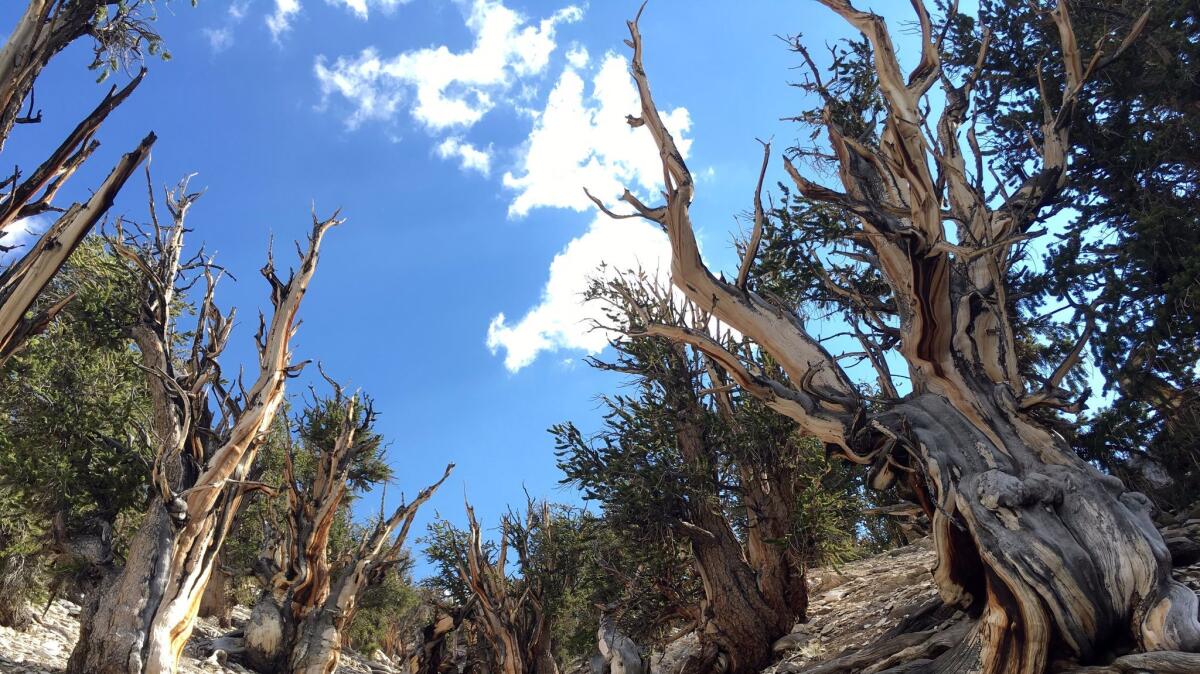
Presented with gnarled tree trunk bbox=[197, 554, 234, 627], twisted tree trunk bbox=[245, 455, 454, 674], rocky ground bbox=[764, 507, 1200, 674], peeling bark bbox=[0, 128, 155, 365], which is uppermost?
gnarled tree trunk bbox=[197, 554, 234, 627]

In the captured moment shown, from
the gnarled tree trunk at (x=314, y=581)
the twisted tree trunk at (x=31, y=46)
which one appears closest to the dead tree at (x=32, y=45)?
the twisted tree trunk at (x=31, y=46)

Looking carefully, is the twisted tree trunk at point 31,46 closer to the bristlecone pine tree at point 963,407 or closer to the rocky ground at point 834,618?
the bristlecone pine tree at point 963,407

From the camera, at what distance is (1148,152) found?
6.06m

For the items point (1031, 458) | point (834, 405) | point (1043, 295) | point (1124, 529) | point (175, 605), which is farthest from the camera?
point (1043, 295)

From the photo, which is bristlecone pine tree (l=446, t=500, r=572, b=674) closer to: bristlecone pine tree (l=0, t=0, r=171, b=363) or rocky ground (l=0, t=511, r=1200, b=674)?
rocky ground (l=0, t=511, r=1200, b=674)

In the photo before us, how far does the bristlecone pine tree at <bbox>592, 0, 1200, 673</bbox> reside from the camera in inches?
118

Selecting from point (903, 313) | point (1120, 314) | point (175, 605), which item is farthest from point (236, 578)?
point (1120, 314)

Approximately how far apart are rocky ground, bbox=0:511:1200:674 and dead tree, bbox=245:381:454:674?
0.48 m

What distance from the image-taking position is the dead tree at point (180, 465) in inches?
181

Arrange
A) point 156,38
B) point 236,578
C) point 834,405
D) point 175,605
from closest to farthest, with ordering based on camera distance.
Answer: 1. point 156,38
2. point 834,405
3. point 175,605
4. point 236,578

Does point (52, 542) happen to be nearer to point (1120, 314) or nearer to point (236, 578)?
point (236, 578)

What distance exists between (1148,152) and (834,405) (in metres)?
4.12

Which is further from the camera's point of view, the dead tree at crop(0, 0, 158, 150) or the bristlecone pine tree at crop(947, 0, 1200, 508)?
the bristlecone pine tree at crop(947, 0, 1200, 508)

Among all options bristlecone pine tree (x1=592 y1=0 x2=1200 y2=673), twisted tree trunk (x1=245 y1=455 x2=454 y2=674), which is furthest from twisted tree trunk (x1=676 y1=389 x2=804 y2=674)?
twisted tree trunk (x1=245 y1=455 x2=454 y2=674)
